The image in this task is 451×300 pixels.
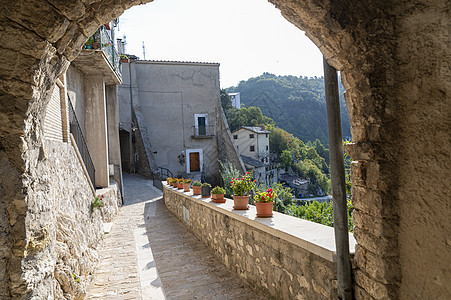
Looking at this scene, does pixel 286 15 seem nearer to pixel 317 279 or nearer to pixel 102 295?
pixel 317 279

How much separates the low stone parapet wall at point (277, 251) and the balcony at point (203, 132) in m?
17.0

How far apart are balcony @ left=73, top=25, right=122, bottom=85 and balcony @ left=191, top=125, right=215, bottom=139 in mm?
11247

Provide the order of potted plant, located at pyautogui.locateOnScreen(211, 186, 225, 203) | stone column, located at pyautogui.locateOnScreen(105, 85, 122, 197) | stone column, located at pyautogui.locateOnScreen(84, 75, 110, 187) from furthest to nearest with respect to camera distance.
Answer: stone column, located at pyautogui.locateOnScreen(105, 85, 122, 197) < stone column, located at pyautogui.locateOnScreen(84, 75, 110, 187) < potted plant, located at pyautogui.locateOnScreen(211, 186, 225, 203)

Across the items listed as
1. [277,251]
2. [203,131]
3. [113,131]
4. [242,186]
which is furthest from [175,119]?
[277,251]

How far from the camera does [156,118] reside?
2152cm

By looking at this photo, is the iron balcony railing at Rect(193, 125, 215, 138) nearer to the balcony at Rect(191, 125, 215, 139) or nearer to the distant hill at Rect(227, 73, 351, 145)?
the balcony at Rect(191, 125, 215, 139)

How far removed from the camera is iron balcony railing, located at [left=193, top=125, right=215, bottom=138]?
22359 mm

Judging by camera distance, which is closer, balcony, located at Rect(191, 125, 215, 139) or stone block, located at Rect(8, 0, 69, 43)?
stone block, located at Rect(8, 0, 69, 43)

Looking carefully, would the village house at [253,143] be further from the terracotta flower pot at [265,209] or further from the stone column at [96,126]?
the terracotta flower pot at [265,209]

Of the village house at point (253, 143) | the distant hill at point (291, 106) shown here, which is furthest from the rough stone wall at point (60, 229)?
the distant hill at point (291, 106)

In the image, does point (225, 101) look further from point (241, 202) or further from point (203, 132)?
point (241, 202)

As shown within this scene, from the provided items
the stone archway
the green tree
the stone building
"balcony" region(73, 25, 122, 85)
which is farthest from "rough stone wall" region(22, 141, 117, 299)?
the green tree

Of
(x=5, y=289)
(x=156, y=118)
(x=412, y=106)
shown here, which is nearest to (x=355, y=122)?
(x=412, y=106)

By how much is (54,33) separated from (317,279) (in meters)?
2.96
